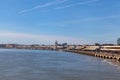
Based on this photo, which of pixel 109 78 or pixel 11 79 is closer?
pixel 11 79

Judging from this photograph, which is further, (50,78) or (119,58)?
(119,58)

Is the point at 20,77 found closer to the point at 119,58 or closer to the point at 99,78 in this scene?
the point at 99,78

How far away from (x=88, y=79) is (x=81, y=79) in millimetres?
1067

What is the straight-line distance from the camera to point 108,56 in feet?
384

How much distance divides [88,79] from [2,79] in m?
12.4

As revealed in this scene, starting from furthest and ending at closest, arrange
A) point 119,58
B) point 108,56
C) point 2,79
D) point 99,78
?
1. point 108,56
2. point 119,58
3. point 99,78
4. point 2,79

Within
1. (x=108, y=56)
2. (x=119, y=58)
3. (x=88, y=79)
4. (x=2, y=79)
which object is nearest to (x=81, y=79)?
(x=88, y=79)

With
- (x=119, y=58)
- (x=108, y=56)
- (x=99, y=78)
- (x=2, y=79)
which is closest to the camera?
(x=2, y=79)

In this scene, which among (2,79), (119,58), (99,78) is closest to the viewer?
(2,79)

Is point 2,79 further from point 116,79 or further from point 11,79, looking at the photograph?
point 116,79

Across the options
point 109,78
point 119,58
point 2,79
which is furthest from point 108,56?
point 2,79

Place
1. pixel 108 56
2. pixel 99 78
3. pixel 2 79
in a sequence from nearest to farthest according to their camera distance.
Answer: pixel 2 79 < pixel 99 78 < pixel 108 56

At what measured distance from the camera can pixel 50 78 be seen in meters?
44.3

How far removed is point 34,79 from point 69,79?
5037 millimetres
